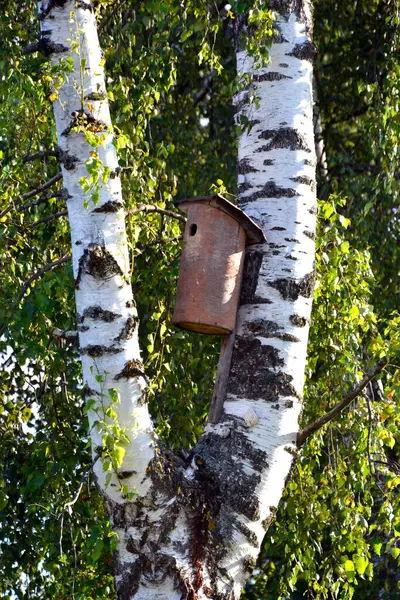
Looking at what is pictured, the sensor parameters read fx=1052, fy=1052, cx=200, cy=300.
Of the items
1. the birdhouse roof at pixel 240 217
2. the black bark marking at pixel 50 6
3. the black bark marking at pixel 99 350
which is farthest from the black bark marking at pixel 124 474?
the black bark marking at pixel 50 6

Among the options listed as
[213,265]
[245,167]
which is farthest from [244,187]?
[213,265]

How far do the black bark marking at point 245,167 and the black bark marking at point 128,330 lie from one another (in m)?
0.72

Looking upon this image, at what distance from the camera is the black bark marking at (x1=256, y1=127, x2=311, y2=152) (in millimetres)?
3395

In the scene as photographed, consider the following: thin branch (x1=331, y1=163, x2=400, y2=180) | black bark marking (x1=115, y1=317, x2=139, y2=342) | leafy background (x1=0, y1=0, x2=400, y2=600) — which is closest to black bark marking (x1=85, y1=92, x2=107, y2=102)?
leafy background (x1=0, y1=0, x2=400, y2=600)

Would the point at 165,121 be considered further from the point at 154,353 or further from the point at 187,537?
the point at 187,537

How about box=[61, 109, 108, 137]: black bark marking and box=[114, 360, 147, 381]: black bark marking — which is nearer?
box=[114, 360, 147, 381]: black bark marking

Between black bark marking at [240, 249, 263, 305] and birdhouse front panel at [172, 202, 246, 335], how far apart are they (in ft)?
0.09

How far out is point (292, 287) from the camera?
321 centimetres

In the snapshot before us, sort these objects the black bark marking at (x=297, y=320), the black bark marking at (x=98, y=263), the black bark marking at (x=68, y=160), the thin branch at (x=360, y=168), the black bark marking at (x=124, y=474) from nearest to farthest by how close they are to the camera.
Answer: the black bark marking at (x=124, y=474) < the black bark marking at (x=98, y=263) < the black bark marking at (x=68, y=160) < the black bark marking at (x=297, y=320) < the thin branch at (x=360, y=168)

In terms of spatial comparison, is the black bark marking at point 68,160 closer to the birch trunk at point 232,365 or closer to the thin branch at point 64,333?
the birch trunk at point 232,365

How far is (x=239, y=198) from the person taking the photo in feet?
11.3

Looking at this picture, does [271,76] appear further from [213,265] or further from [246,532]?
[246,532]

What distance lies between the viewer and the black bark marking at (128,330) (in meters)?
2.95

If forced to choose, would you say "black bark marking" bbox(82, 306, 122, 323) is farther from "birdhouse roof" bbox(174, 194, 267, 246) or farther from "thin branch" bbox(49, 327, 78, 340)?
"birdhouse roof" bbox(174, 194, 267, 246)
